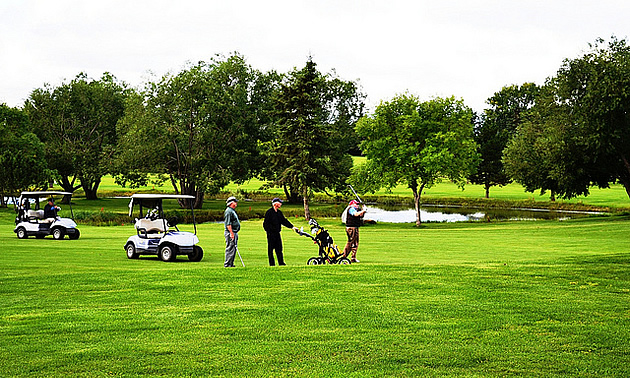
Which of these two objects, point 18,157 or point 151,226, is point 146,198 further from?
point 18,157

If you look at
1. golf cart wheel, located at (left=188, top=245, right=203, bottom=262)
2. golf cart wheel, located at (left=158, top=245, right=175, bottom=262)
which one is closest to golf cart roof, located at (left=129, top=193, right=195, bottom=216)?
golf cart wheel, located at (left=158, top=245, right=175, bottom=262)

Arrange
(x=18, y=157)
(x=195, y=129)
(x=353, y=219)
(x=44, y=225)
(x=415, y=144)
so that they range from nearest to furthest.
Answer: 1. (x=353, y=219)
2. (x=44, y=225)
3. (x=415, y=144)
4. (x=18, y=157)
5. (x=195, y=129)

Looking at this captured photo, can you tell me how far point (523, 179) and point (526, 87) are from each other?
45519 mm

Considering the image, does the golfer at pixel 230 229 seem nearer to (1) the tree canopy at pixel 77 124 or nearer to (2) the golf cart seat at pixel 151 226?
(2) the golf cart seat at pixel 151 226

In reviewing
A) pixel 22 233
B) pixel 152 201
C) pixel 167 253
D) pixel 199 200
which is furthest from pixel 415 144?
pixel 167 253

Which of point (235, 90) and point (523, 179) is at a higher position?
point (235, 90)

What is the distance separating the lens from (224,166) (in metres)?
64.4

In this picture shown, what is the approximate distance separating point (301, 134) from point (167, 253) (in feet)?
123

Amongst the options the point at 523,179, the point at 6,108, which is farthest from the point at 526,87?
the point at 6,108

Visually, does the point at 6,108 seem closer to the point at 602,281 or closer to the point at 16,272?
the point at 16,272

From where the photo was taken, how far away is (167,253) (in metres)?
19.9

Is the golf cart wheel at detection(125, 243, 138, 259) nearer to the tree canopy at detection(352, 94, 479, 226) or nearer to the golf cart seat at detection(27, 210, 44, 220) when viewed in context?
the golf cart seat at detection(27, 210, 44, 220)

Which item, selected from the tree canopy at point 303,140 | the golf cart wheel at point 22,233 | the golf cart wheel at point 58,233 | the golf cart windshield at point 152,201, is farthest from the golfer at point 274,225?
the tree canopy at point 303,140

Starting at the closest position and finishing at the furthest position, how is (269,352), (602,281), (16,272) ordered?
1. (269,352)
2. (602,281)
3. (16,272)
